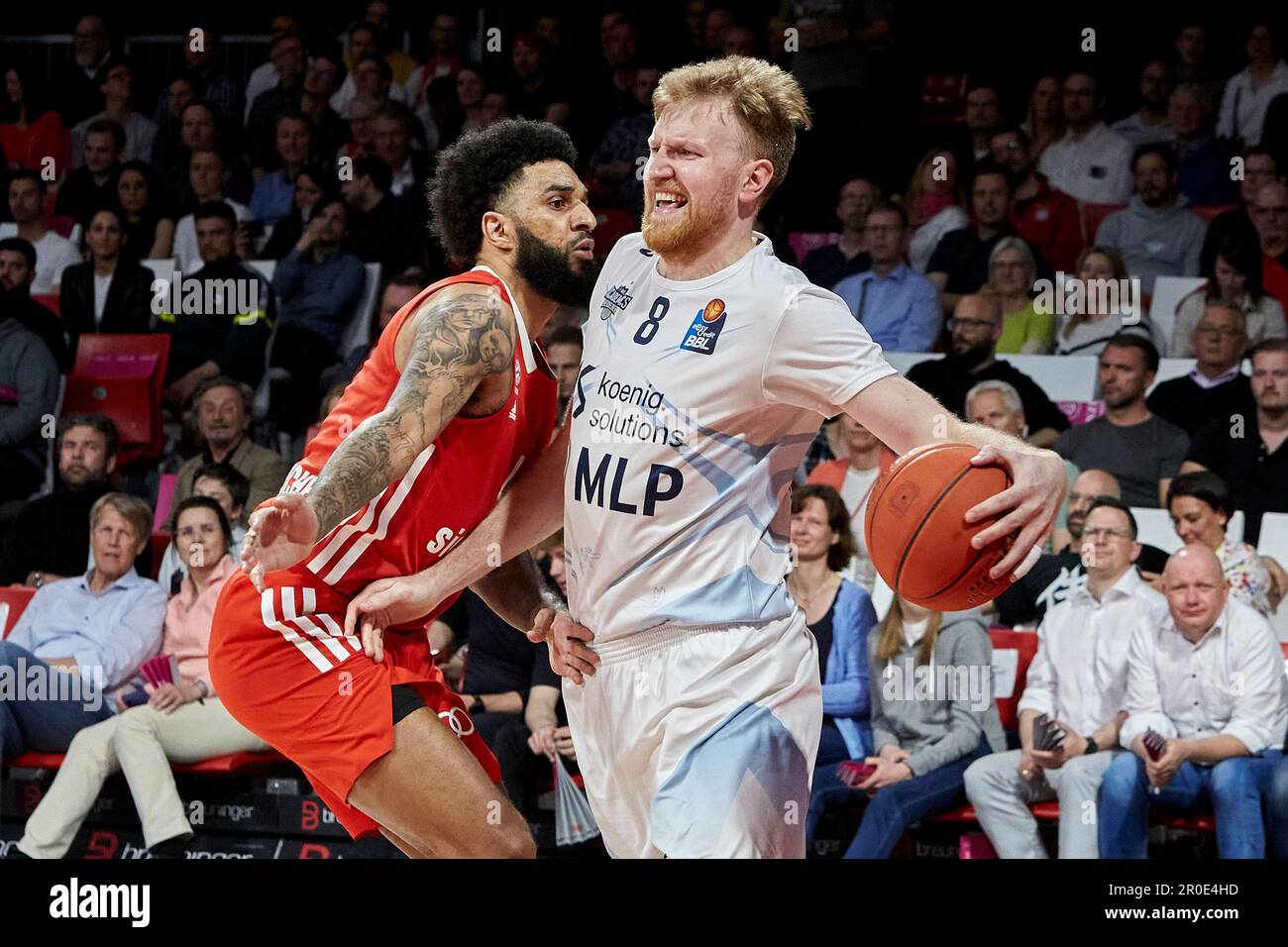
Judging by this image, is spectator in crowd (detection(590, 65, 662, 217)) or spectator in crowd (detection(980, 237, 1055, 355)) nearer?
spectator in crowd (detection(980, 237, 1055, 355))

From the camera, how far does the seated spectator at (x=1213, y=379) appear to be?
23.2ft

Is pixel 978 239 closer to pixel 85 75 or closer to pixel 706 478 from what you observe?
pixel 706 478

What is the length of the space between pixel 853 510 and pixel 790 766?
3842 millimetres

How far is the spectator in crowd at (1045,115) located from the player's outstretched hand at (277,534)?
263 inches

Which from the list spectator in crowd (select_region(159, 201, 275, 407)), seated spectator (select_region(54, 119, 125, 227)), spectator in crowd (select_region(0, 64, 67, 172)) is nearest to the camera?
spectator in crowd (select_region(159, 201, 275, 407))

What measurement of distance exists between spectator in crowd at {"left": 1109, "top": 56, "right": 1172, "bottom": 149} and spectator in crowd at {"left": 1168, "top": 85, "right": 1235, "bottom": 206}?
166 millimetres

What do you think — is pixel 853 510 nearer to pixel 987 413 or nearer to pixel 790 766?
pixel 987 413

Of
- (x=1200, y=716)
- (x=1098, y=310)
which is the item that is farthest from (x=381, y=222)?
(x=1200, y=716)

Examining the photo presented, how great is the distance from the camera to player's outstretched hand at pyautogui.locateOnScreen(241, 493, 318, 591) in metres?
2.88

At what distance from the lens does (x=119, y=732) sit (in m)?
6.39

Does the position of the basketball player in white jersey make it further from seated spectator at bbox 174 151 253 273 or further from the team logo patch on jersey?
seated spectator at bbox 174 151 253 273

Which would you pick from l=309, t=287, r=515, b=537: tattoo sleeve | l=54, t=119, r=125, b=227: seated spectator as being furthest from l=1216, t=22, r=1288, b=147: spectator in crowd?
l=54, t=119, r=125, b=227: seated spectator

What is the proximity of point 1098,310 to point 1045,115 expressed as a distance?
1.67 m

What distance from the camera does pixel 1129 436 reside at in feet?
23.0
